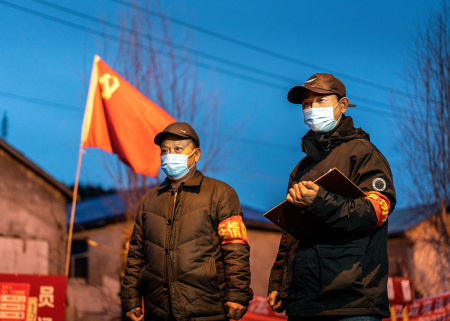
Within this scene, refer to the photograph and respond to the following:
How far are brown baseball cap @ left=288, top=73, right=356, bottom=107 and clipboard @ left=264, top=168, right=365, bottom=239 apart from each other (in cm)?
83

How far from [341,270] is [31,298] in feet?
15.7

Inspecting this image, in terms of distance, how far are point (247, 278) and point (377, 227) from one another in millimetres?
→ 1540

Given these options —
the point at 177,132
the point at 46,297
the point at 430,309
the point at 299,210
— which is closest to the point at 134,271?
the point at 177,132

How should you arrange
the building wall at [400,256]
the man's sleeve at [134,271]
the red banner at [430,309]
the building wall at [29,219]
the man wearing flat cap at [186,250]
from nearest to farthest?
the man wearing flat cap at [186,250] < the man's sleeve at [134,271] < the red banner at [430,309] < the building wall at [29,219] < the building wall at [400,256]

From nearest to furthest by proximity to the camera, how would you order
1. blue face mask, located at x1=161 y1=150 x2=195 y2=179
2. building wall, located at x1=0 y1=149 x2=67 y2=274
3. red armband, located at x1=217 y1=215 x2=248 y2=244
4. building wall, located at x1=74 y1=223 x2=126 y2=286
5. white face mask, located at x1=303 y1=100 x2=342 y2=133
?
1. white face mask, located at x1=303 y1=100 x2=342 y2=133
2. red armband, located at x1=217 y1=215 x2=248 y2=244
3. blue face mask, located at x1=161 y1=150 x2=195 y2=179
4. building wall, located at x1=0 y1=149 x2=67 y2=274
5. building wall, located at x1=74 y1=223 x2=126 y2=286

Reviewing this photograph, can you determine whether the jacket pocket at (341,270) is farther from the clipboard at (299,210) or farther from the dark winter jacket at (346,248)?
the clipboard at (299,210)

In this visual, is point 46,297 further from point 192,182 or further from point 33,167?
point 33,167

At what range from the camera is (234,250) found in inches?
193

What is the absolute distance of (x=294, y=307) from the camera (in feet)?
12.1

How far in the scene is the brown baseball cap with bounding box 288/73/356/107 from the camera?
161 inches

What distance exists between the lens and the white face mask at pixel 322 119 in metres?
4.07

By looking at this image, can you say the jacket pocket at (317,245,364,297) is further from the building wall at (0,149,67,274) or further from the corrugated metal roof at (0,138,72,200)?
the corrugated metal roof at (0,138,72,200)

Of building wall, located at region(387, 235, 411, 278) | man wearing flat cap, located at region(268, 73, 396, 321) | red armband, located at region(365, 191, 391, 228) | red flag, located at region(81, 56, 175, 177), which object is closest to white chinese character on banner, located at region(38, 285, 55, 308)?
red flag, located at region(81, 56, 175, 177)

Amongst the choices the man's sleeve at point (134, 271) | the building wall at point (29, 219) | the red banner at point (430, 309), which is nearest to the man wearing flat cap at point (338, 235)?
the man's sleeve at point (134, 271)
